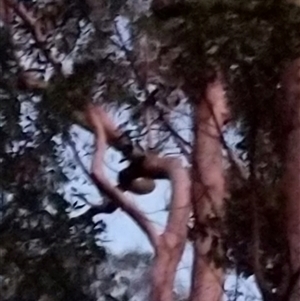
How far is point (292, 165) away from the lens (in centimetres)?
136

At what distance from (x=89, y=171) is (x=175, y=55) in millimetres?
265

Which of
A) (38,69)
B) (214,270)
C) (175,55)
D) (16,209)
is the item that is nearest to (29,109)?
(38,69)

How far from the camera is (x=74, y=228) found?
1309 millimetres

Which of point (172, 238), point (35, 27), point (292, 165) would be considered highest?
point (35, 27)

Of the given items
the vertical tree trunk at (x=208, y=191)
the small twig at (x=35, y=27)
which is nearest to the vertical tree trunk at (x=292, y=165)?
the vertical tree trunk at (x=208, y=191)

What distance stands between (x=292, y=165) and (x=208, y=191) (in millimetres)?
163

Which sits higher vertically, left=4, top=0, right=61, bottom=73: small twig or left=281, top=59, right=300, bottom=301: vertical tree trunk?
left=4, top=0, right=61, bottom=73: small twig

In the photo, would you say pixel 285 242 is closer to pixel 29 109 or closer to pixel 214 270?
pixel 214 270

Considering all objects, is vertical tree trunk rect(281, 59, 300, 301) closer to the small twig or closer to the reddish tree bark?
the reddish tree bark

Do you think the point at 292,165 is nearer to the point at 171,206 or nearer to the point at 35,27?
the point at 171,206

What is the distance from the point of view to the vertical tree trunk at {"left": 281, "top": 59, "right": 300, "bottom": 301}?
1.32 m

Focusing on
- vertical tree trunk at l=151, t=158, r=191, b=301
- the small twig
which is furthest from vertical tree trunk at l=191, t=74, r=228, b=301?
the small twig

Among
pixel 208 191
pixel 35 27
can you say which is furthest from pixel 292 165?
pixel 35 27

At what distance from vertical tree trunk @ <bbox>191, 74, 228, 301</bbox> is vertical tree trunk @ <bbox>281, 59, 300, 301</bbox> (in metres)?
0.12
